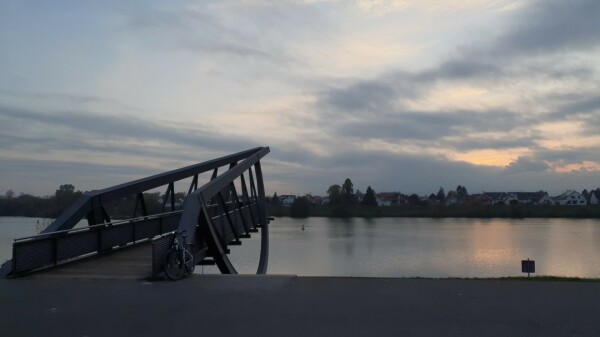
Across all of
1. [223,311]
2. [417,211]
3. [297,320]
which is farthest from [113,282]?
[417,211]

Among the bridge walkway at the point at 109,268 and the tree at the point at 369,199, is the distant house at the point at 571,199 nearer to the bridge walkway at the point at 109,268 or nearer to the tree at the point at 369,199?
the tree at the point at 369,199

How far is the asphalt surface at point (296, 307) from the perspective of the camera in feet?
19.0


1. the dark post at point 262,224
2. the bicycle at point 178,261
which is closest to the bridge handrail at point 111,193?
the bicycle at point 178,261

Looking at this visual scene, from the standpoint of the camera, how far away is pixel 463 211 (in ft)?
330

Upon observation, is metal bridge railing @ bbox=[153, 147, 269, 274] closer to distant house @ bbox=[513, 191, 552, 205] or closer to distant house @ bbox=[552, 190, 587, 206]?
distant house @ bbox=[552, 190, 587, 206]

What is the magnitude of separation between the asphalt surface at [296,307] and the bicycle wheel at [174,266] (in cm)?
22

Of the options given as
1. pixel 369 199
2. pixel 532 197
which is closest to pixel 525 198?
pixel 532 197

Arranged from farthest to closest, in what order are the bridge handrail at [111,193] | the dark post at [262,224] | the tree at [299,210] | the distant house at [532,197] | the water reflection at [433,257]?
the distant house at [532,197]
the tree at [299,210]
the water reflection at [433,257]
the dark post at [262,224]
the bridge handrail at [111,193]

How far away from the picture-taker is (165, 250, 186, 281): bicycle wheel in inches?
349

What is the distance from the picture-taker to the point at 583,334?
18.4 ft

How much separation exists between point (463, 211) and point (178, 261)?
96.7 m

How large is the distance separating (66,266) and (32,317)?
183 inches

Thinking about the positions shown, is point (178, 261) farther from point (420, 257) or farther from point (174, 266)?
point (420, 257)

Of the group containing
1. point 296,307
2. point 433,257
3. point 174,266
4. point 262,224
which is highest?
point 262,224
